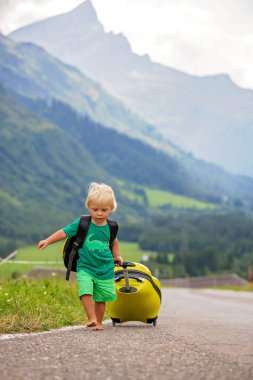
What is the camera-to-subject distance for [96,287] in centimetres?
877

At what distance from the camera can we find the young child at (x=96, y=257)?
8.42m

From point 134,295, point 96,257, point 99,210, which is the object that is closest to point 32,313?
point 96,257

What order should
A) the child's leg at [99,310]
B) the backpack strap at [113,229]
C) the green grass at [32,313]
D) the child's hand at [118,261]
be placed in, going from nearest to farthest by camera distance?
1. the green grass at [32,313]
2. the backpack strap at [113,229]
3. the child's leg at [99,310]
4. the child's hand at [118,261]

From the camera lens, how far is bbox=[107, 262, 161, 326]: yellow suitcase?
9.52 m

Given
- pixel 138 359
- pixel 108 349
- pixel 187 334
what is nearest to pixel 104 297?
pixel 187 334

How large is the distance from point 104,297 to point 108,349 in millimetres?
2561

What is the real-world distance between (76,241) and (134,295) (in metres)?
1.37

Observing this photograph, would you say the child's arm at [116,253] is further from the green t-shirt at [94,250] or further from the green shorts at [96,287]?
the green shorts at [96,287]

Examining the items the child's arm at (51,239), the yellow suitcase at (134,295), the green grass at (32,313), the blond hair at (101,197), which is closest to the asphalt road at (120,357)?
the green grass at (32,313)

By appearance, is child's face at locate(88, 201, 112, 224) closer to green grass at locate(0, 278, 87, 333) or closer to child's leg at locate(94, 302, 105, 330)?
child's leg at locate(94, 302, 105, 330)

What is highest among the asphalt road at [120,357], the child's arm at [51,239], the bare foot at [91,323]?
the child's arm at [51,239]

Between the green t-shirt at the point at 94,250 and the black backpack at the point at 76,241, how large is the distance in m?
0.04

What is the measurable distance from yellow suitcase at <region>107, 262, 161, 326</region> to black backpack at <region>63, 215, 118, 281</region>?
0.84 meters

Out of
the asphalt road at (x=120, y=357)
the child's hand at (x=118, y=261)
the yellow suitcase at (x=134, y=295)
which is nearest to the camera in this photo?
the asphalt road at (x=120, y=357)
